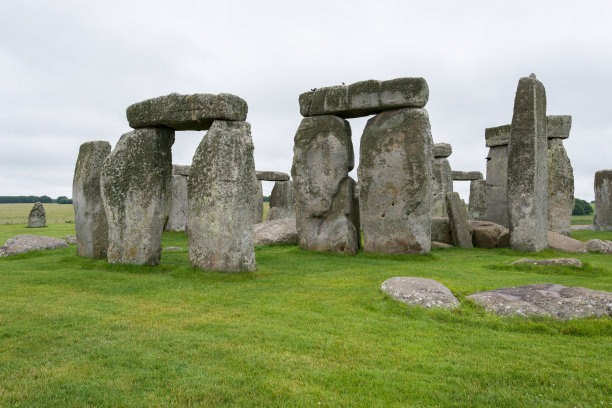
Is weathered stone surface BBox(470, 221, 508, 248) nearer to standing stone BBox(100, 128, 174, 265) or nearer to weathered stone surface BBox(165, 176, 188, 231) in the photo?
standing stone BBox(100, 128, 174, 265)

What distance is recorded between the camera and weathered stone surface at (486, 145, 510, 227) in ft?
60.8

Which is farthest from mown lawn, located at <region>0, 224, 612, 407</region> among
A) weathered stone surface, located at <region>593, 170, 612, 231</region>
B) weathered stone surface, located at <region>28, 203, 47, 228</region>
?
weathered stone surface, located at <region>28, 203, 47, 228</region>

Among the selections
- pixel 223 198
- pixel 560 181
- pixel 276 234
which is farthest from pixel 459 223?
pixel 223 198

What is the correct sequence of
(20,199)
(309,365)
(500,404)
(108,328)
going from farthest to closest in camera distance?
1. (20,199)
2. (108,328)
3. (309,365)
4. (500,404)

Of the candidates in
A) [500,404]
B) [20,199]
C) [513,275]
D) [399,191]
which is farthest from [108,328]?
[20,199]

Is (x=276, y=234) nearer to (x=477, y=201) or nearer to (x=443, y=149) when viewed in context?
(x=443, y=149)

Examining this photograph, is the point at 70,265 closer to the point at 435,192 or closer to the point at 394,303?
the point at 394,303

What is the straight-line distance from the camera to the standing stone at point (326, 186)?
12.9 metres

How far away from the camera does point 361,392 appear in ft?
12.0

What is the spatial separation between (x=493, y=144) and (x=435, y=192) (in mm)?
5020

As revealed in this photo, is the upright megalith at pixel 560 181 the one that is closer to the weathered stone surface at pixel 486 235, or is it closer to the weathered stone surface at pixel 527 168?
the weathered stone surface at pixel 486 235

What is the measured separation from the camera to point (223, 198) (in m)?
8.63

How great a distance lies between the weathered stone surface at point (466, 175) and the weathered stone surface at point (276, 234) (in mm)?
14561

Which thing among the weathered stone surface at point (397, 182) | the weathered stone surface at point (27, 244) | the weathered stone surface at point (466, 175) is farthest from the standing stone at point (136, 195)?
the weathered stone surface at point (466, 175)
